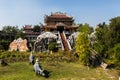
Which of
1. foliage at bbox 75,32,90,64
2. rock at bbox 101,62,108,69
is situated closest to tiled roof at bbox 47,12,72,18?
foliage at bbox 75,32,90,64

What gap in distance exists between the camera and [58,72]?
41188mm

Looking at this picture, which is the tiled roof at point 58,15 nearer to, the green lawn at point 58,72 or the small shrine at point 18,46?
the small shrine at point 18,46

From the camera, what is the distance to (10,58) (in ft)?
159

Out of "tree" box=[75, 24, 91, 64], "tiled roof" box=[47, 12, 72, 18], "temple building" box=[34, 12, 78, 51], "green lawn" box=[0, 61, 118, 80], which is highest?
"tiled roof" box=[47, 12, 72, 18]

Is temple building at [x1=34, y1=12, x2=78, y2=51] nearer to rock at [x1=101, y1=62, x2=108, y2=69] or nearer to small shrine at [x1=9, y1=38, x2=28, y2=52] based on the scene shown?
small shrine at [x1=9, y1=38, x2=28, y2=52]

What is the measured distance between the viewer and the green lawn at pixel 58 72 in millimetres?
38750

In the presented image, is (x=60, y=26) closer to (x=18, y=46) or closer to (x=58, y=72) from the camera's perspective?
(x=18, y=46)

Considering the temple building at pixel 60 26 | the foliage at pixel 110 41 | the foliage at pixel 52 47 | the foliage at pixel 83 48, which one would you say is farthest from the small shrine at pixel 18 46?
the foliage at pixel 83 48

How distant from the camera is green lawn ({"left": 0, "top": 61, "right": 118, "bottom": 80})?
127 ft

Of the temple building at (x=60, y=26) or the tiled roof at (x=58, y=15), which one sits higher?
the tiled roof at (x=58, y=15)

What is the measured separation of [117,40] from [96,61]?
4453mm

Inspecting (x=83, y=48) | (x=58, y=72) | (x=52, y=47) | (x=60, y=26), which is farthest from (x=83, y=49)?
(x=60, y=26)

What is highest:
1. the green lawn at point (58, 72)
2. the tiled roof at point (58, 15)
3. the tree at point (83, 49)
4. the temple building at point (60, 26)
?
the tiled roof at point (58, 15)

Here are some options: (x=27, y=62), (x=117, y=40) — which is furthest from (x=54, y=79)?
(x=117, y=40)
